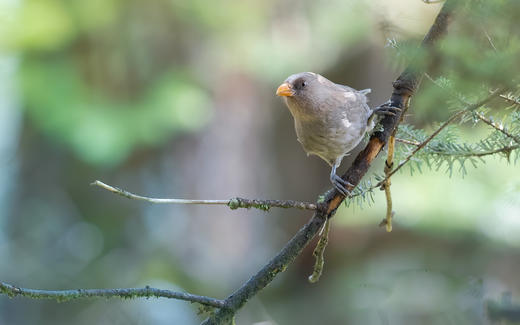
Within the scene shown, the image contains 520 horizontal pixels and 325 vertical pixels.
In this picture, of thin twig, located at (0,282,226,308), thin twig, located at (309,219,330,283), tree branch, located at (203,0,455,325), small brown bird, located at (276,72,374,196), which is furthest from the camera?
small brown bird, located at (276,72,374,196)

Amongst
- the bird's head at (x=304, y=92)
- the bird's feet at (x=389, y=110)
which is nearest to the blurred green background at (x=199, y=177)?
the bird's head at (x=304, y=92)

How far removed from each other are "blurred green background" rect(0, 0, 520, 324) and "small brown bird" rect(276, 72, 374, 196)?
1.09m

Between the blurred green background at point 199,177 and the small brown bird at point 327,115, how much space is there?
1090mm

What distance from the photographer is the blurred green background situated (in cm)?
422

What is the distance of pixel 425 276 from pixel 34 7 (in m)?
3.46

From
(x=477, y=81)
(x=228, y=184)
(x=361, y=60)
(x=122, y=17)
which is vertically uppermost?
(x=361, y=60)

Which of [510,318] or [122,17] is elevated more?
[122,17]

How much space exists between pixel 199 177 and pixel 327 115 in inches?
133

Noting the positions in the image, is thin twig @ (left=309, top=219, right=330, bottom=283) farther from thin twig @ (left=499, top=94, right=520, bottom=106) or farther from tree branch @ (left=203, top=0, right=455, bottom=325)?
thin twig @ (left=499, top=94, right=520, bottom=106)

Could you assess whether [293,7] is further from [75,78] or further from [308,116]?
[308,116]

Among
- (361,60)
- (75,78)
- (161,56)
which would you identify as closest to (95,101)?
(75,78)

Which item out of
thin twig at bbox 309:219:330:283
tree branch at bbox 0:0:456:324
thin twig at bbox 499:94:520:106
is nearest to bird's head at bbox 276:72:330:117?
tree branch at bbox 0:0:456:324

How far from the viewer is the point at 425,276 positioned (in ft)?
14.3

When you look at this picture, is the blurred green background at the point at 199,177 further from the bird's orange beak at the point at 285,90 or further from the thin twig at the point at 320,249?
the thin twig at the point at 320,249
